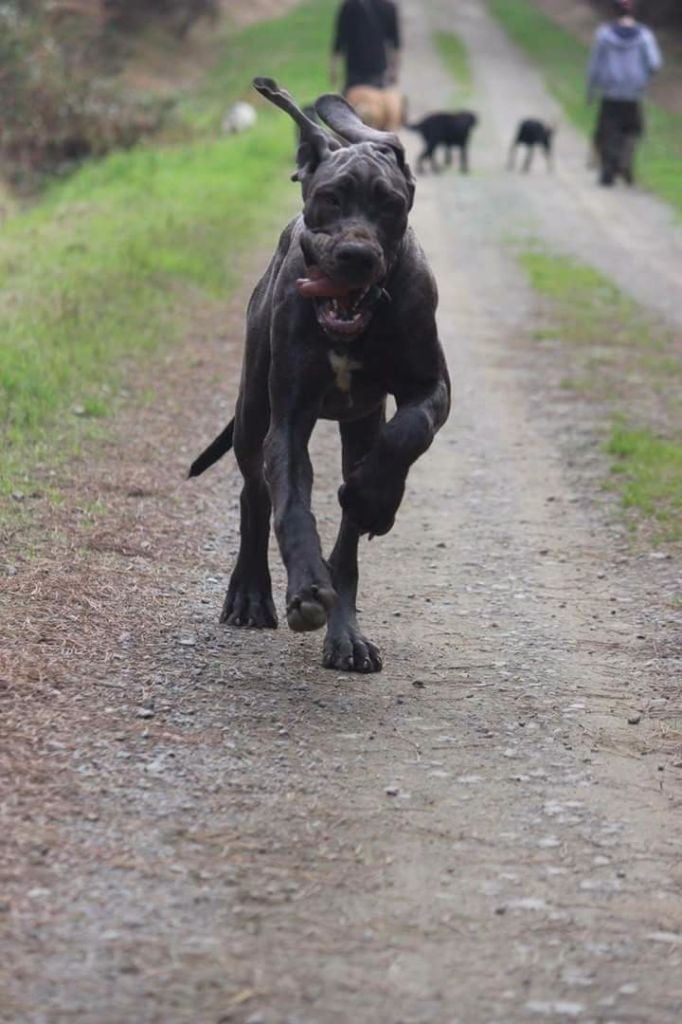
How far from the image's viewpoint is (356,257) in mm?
4977

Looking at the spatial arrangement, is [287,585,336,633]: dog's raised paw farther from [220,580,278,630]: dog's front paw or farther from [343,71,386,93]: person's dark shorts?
[343,71,386,93]: person's dark shorts

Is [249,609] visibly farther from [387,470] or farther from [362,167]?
[362,167]

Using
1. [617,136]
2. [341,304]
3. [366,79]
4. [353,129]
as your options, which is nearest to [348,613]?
[341,304]

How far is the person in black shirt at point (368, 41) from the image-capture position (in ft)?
62.8

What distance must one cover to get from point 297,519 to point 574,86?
3007cm

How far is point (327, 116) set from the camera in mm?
5844

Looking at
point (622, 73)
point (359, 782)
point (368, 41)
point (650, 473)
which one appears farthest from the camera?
point (622, 73)

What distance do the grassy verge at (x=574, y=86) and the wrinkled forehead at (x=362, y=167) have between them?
16.1 m

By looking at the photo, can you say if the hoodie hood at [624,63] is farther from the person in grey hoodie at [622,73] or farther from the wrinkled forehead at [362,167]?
the wrinkled forehead at [362,167]

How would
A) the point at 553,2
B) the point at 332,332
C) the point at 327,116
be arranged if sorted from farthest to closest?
the point at 553,2 → the point at 327,116 → the point at 332,332

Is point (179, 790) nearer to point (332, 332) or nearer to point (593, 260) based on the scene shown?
point (332, 332)

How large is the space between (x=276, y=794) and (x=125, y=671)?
42.6 inches

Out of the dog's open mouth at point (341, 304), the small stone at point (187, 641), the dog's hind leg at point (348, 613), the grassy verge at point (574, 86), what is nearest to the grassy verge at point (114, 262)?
the small stone at point (187, 641)

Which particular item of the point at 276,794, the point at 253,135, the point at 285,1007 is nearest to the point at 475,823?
the point at 276,794
